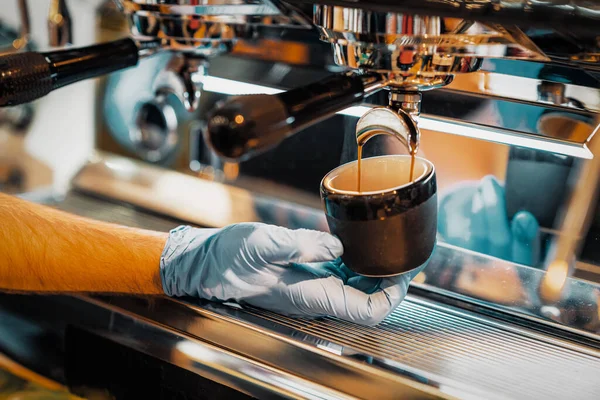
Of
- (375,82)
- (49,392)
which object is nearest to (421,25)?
(375,82)

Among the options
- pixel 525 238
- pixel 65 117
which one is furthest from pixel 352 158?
pixel 65 117

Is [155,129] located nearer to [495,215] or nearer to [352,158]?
[352,158]

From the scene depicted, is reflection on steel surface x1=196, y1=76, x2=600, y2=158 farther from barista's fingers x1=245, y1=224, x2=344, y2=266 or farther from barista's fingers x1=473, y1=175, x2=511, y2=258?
barista's fingers x1=245, y1=224, x2=344, y2=266

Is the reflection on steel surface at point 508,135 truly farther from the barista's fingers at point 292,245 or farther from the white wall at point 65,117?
the white wall at point 65,117

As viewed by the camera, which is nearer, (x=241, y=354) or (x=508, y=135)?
(x=241, y=354)

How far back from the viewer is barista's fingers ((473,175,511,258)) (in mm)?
629

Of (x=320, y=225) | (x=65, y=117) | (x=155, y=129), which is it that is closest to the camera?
(x=320, y=225)

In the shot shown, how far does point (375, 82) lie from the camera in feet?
1.65

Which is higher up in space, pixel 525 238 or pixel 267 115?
pixel 267 115

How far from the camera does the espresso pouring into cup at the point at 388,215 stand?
0.48 m

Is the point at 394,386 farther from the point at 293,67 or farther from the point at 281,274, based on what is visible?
the point at 293,67

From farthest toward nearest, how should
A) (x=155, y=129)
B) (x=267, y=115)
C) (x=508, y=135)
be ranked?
(x=155, y=129)
(x=508, y=135)
(x=267, y=115)

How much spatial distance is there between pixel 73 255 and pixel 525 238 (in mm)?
403

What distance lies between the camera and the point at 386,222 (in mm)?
480
